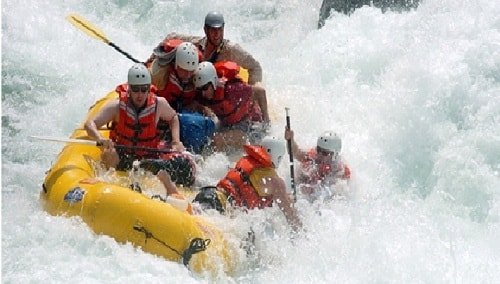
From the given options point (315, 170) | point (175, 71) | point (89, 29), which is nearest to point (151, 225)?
point (315, 170)

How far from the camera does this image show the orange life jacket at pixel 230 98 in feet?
23.3

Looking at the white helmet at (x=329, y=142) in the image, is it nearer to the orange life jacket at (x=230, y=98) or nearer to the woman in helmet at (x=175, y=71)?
the orange life jacket at (x=230, y=98)

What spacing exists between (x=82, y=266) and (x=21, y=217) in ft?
3.09

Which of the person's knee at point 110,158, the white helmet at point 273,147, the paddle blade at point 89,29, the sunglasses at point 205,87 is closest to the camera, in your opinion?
the white helmet at point 273,147

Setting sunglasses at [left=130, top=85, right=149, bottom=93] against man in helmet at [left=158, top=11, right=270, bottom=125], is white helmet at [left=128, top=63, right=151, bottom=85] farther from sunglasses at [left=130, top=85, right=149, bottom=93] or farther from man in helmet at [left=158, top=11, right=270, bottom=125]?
man in helmet at [left=158, top=11, right=270, bottom=125]

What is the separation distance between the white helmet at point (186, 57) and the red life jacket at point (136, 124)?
23.8 inches

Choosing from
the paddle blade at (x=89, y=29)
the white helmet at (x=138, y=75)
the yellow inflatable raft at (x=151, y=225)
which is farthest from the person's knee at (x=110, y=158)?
the paddle blade at (x=89, y=29)

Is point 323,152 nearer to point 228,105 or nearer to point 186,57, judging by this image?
point 228,105

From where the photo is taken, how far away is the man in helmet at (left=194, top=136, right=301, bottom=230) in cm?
577

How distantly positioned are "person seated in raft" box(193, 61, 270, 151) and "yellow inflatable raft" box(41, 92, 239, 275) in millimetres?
1544

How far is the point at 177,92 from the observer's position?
275 inches

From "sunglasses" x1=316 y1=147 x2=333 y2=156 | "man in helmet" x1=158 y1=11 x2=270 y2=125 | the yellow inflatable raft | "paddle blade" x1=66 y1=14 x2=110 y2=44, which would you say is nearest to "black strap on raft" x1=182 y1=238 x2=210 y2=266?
the yellow inflatable raft

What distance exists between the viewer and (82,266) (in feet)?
17.3

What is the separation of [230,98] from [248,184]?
1.51 metres
